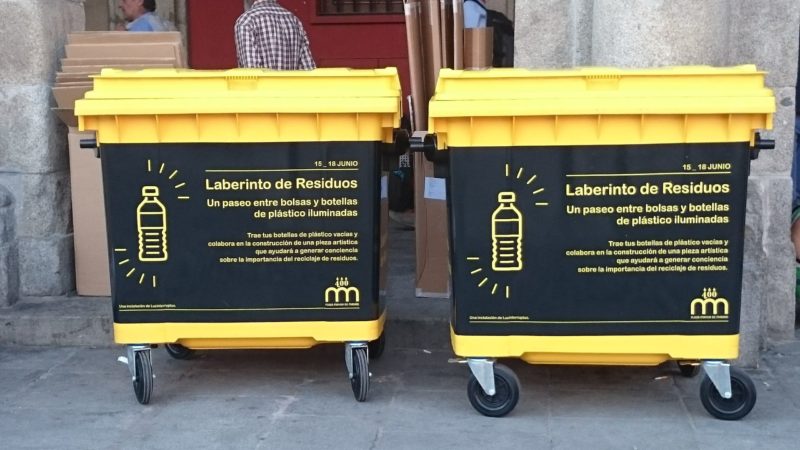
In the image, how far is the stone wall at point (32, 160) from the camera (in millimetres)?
6078

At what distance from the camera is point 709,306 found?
4535 mm

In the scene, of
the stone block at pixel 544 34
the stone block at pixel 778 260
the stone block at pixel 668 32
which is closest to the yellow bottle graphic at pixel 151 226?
the stone block at pixel 544 34

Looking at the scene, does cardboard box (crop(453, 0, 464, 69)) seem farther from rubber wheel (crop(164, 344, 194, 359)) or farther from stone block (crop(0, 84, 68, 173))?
stone block (crop(0, 84, 68, 173))

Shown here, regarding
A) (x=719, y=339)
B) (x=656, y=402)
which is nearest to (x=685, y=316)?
(x=719, y=339)

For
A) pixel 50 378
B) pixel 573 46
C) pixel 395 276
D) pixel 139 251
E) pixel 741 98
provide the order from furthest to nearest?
pixel 395 276, pixel 573 46, pixel 50 378, pixel 139 251, pixel 741 98

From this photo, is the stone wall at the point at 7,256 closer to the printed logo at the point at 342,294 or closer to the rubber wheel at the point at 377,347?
the rubber wheel at the point at 377,347

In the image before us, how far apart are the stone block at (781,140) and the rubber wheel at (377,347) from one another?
7.09 feet

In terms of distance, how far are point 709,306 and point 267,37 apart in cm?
332

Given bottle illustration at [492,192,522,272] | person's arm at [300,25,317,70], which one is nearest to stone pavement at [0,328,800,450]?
bottle illustration at [492,192,522,272]

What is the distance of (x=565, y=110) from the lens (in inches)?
173

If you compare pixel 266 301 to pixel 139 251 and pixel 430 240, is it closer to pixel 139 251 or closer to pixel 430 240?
pixel 139 251

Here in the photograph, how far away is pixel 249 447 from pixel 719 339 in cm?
202

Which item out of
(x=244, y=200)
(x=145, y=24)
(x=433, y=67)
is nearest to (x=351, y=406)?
(x=244, y=200)

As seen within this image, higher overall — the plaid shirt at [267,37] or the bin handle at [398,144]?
the plaid shirt at [267,37]
